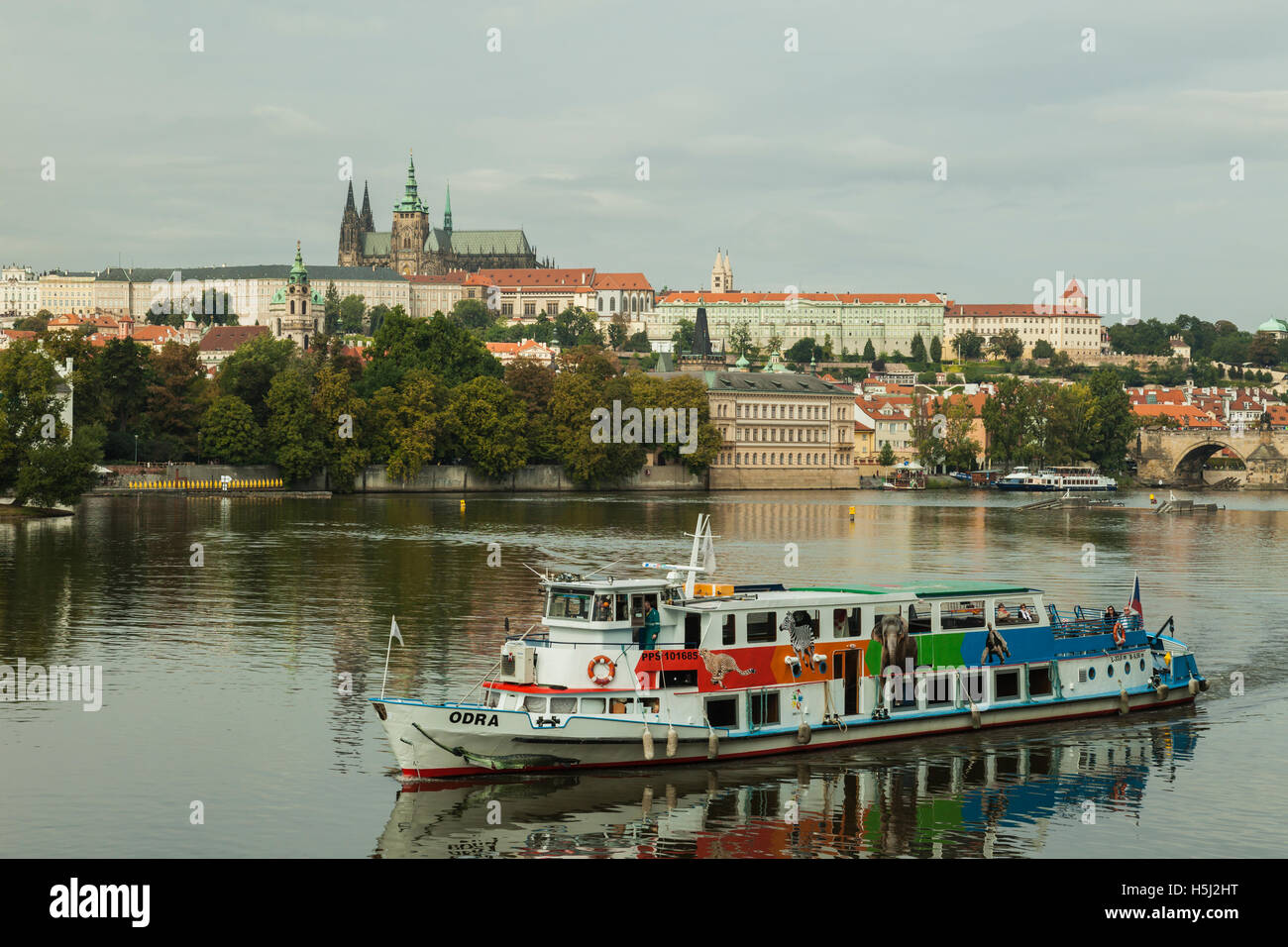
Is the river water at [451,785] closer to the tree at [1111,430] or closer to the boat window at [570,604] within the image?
the boat window at [570,604]

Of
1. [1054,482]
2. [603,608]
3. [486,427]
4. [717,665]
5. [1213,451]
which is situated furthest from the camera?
[1213,451]

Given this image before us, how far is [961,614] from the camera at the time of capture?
111 feet

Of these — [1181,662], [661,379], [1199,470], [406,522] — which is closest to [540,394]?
[661,379]

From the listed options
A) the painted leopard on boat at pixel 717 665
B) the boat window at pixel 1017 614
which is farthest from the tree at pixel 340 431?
the painted leopard on boat at pixel 717 665

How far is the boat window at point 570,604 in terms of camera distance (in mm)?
30219

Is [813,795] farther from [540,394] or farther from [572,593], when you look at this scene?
[540,394]

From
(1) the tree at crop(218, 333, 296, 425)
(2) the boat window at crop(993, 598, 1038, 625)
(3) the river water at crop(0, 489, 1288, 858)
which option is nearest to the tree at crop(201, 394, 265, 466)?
(1) the tree at crop(218, 333, 296, 425)

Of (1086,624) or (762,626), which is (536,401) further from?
(762,626)

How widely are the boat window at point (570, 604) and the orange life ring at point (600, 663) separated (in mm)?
910

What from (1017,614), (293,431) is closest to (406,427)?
(293,431)

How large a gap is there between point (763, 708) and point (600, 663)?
3.33 meters

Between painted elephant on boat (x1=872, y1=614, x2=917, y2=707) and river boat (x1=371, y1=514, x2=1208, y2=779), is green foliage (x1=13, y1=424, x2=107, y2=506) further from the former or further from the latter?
painted elephant on boat (x1=872, y1=614, x2=917, y2=707)

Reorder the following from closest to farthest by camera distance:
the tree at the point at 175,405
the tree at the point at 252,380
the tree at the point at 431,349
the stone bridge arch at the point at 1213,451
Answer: the tree at the point at 252,380 → the tree at the point at 175,405 → the tree at the point at 431,349 → the stone bridge arch at the point at 1213,451
